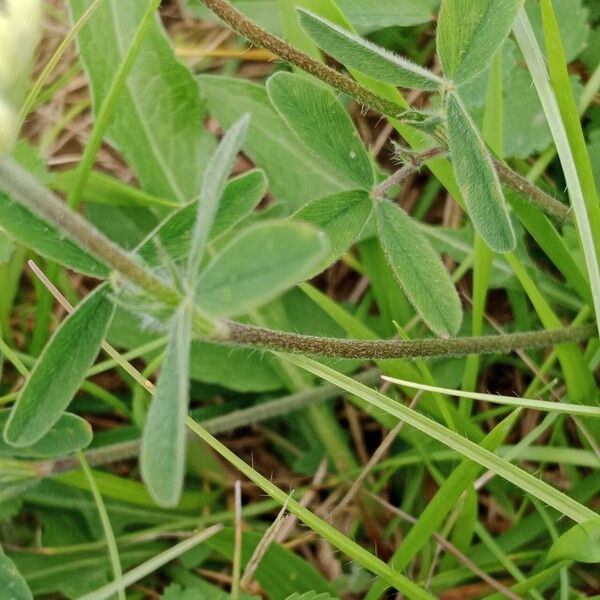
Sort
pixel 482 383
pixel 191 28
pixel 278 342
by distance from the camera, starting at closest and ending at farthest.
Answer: pixel 278 342
pixel 482 383
pixel 191 28

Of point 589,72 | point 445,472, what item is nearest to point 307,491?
point 445,472

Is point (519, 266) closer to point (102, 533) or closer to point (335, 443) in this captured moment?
point (335, 443)

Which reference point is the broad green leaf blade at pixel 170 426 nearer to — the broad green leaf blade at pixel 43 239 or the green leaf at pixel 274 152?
the broad green leaf blade at pixel 43 239

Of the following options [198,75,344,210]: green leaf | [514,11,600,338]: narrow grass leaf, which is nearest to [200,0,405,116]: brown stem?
[514,11,600,338]: narrow grass leaf

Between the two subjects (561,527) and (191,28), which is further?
(191,28)

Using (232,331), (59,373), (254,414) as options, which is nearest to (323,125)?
(232,331)
